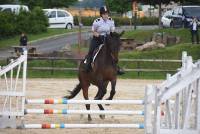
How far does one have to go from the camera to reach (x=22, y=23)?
161 feet

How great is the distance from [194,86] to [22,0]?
61344 millimetres

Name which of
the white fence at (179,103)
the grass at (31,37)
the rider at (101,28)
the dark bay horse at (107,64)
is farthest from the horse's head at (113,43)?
the grass at (31,37)

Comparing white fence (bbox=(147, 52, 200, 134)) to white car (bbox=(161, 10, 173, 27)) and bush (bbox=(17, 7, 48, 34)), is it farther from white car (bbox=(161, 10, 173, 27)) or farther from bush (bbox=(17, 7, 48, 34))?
bush (bbox=(17, 7, 48, 34))

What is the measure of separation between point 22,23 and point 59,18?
7875 mm

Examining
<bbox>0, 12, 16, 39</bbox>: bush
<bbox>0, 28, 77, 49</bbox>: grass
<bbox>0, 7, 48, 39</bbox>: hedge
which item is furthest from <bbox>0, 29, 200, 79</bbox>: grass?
<bbox>0, 7, 48, 39</bbox>: hedge

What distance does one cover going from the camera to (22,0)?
7206 cm

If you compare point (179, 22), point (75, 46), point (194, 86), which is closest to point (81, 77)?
point (194, 86)

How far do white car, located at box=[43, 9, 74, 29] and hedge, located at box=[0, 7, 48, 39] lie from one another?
4650mm

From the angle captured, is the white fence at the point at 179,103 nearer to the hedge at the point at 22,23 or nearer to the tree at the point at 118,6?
the hedge at the point at 22,23

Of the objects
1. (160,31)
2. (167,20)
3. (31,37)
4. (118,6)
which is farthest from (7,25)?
(118,6)

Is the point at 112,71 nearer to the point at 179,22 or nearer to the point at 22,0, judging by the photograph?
the point at 179,22

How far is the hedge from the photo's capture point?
4580 centimetres

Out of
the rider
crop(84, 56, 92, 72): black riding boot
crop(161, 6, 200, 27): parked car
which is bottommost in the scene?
crop(161, 6, 200, 27): parked car

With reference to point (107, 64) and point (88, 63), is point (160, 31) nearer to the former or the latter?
point (88, 63)
